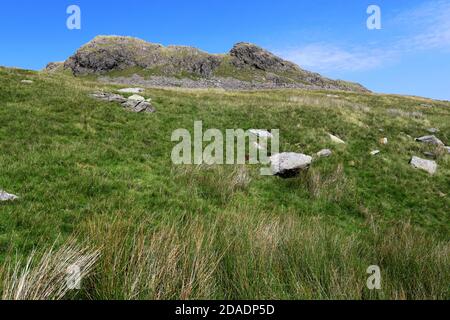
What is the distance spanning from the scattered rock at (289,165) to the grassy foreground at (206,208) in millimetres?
549

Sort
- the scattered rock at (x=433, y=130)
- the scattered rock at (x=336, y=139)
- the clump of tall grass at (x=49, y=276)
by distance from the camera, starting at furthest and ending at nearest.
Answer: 1. the scattered rock at (x=433, y=130)
2. the scattered rock at (x=336, y=139)
3. the clump of tall grass at (x=49, y=276)

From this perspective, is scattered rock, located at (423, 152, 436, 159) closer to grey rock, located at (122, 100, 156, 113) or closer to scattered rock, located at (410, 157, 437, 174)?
scattered rock, located at (410, 157, 437, 174)

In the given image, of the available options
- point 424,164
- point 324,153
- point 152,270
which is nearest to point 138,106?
point 324,153

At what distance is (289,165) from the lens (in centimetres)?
1428

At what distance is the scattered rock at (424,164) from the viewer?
53.2 feet

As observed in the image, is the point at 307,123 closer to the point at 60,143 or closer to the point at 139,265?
the point at 60,143

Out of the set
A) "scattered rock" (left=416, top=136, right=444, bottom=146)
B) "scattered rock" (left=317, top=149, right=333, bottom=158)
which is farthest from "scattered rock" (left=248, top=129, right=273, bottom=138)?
"scattered rock" (left=416, top=136, right=444, bottom=146)

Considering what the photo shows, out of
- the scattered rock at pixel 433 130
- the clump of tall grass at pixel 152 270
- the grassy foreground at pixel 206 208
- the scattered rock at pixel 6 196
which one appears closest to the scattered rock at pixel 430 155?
the grassy foreground at pixel 206 208

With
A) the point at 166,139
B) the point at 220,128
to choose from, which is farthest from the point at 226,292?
the point at 220,128

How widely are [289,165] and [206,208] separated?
5.85 m

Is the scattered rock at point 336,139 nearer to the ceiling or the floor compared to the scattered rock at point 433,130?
nearer to the floor

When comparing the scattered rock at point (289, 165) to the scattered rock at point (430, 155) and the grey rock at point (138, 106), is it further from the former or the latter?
the grey rock at point (138, 106)

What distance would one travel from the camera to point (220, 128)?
19.9 m

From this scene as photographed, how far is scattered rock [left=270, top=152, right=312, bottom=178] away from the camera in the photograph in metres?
14.1
